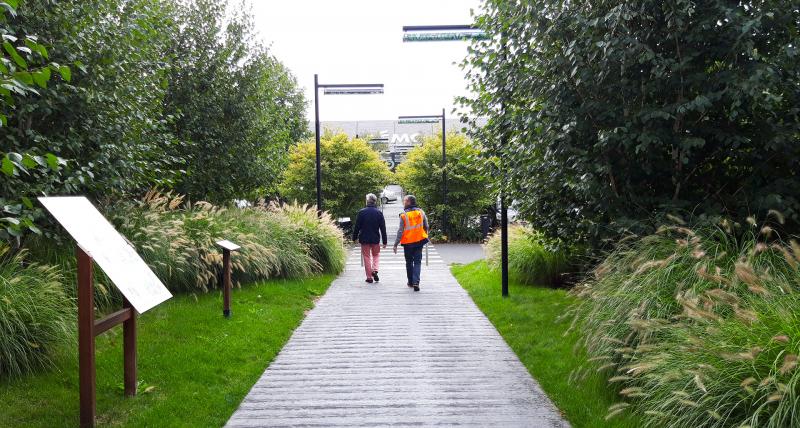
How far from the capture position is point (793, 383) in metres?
3.17

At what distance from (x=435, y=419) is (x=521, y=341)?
8.40 ft

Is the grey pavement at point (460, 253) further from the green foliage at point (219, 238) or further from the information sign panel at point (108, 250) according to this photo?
the information sign panel at point (108, 250)

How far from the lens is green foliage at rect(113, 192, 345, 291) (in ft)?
29.3

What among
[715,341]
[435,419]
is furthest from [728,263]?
[435,419]

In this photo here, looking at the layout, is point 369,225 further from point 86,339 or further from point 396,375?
point 86,339

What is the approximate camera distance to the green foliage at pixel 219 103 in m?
13.0

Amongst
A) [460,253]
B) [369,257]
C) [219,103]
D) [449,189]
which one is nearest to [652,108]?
[369,257]

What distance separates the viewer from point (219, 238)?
10.3m

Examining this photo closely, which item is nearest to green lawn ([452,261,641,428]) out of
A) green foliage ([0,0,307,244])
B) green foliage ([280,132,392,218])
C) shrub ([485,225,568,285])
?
shrub ([485,225,568,285])

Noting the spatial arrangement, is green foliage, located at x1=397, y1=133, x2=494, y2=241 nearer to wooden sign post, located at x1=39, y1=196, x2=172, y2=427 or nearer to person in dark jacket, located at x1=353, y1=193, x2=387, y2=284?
person in dark jacket, located at x1=353, y1=193, x2=387, y2=284

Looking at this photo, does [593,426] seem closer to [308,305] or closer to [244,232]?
[308,305]

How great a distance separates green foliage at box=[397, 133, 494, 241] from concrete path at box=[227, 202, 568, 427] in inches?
588

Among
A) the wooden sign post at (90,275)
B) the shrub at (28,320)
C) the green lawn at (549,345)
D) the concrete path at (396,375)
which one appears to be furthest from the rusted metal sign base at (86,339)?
the green lawn at (549,345)

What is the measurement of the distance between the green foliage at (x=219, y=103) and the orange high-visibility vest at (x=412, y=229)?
4161mm
